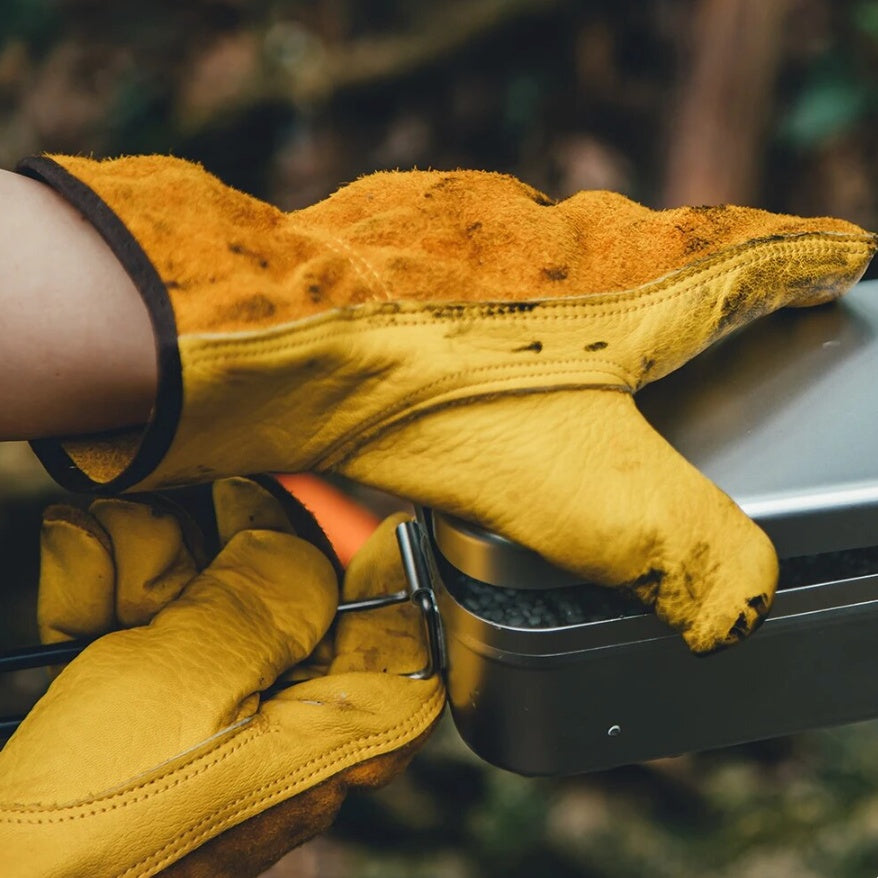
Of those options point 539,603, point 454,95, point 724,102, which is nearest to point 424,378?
point 539,603

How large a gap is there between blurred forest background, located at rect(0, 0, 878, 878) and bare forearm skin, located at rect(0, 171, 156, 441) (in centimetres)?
104

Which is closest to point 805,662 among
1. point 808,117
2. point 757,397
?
point 757,397

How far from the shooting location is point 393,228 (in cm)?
50

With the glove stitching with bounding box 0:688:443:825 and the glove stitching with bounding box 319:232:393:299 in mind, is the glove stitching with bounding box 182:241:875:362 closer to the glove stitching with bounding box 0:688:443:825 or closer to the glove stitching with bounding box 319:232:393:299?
the glove stitching with bounding box 319:232:393:299

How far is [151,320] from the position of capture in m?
0.42

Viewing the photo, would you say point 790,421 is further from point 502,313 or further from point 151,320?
point 151,320

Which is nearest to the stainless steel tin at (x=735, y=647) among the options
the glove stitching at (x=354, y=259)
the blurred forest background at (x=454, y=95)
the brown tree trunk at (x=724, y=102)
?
the glove stitching at (x=354, y=259)

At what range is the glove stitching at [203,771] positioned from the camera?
432 mm

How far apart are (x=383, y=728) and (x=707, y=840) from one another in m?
0.72

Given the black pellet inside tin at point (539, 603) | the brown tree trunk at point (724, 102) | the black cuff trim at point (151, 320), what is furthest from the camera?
the brown tree trunk at point (724, 102)

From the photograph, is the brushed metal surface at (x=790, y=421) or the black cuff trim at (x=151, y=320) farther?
the brushed metal surface at (x=790, y=421)

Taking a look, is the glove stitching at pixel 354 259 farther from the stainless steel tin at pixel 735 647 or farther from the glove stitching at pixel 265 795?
the glove stitching at pixel 265 795

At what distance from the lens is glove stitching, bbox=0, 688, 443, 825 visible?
1.42ft

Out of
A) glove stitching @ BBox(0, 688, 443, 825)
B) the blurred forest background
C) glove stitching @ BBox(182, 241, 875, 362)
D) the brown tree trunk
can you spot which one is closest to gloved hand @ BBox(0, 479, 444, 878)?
glove stitching @ BBox(0, 688, 443, 825)
